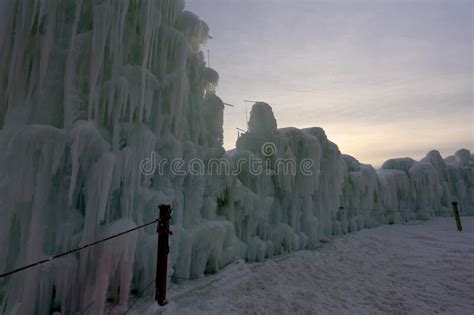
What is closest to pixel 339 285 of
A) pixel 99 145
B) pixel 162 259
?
pixel 162 259

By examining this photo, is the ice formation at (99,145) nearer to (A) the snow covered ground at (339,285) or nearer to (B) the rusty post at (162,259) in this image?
(B) the rusty post at (162,259)

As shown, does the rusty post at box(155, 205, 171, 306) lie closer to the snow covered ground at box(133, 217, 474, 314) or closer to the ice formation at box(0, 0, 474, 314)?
the snow covered ground at box(133, 217, 474, 314)

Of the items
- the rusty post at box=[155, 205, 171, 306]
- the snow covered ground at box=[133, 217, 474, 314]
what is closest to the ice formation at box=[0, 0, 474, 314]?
the rusty post at box=[155, 205, 171, 306]

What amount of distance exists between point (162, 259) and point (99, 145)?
8.13 feet

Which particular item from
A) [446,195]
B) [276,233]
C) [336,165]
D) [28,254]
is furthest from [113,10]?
[446,195]

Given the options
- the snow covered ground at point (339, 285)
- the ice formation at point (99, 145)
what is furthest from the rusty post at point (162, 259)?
the ice formation at point (99, 145)

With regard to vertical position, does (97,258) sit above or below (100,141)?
below

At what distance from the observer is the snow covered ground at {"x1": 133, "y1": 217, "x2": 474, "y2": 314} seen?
512cm

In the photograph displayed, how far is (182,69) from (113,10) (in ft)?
6.00

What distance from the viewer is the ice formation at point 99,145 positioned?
416 cm

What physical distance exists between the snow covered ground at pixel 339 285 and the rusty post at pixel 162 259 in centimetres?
26

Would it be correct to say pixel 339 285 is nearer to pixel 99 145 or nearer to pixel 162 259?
pixel 162 259

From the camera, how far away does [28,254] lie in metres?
4.00

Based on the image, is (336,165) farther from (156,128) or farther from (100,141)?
(100,141)
